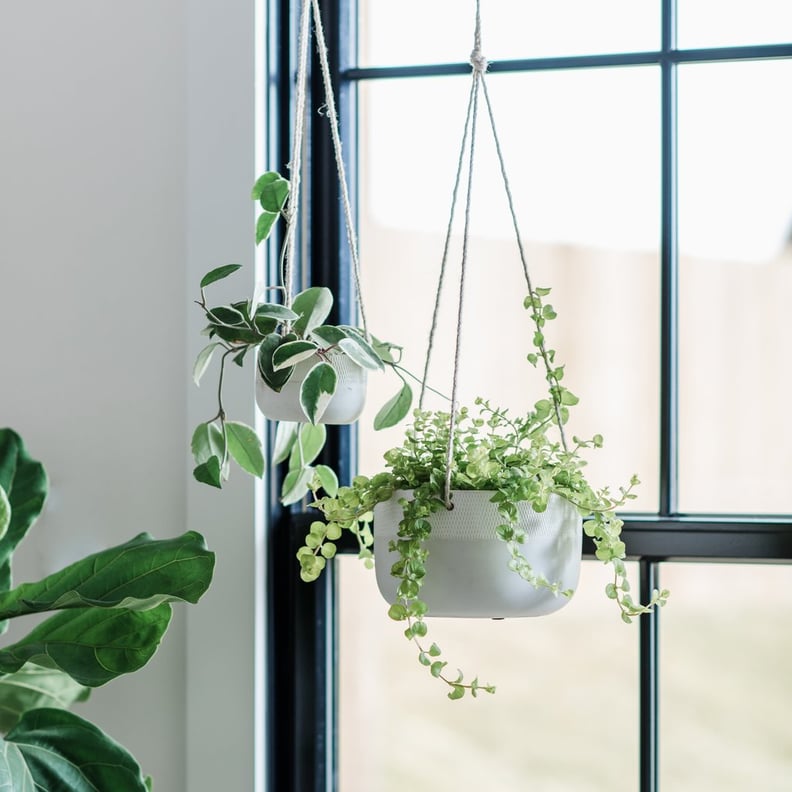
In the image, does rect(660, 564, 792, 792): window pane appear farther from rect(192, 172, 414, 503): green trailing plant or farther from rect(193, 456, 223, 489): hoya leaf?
rect(193, 456, 223, 489): hoya leaf

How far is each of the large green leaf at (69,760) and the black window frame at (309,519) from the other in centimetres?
40

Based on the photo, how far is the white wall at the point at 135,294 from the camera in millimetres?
1460

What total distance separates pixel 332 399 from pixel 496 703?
2.14 feet

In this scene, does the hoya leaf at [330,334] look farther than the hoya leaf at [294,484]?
No

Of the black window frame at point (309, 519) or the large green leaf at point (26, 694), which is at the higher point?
the black window frame at point (309, 519)

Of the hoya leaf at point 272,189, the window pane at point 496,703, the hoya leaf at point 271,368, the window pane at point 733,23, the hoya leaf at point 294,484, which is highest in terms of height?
the window pane at point 733,23

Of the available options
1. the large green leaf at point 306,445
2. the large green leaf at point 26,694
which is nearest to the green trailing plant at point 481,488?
the large green leaf at point 306,445

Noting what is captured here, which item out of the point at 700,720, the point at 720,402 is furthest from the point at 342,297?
the point at 700,720

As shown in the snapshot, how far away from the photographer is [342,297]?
5.25ft

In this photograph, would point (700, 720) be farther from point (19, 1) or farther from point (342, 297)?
point (19, 1)

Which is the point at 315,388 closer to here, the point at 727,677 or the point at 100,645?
the point at 100,645

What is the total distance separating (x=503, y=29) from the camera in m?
1.61

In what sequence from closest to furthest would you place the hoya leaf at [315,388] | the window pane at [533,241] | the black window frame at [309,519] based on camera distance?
the hoya leaf at [315,388]
the black window frame at [309,519]
the window pane at [533,241]

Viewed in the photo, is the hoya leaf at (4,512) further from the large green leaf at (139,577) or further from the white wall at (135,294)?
the white wall at (135,294)
